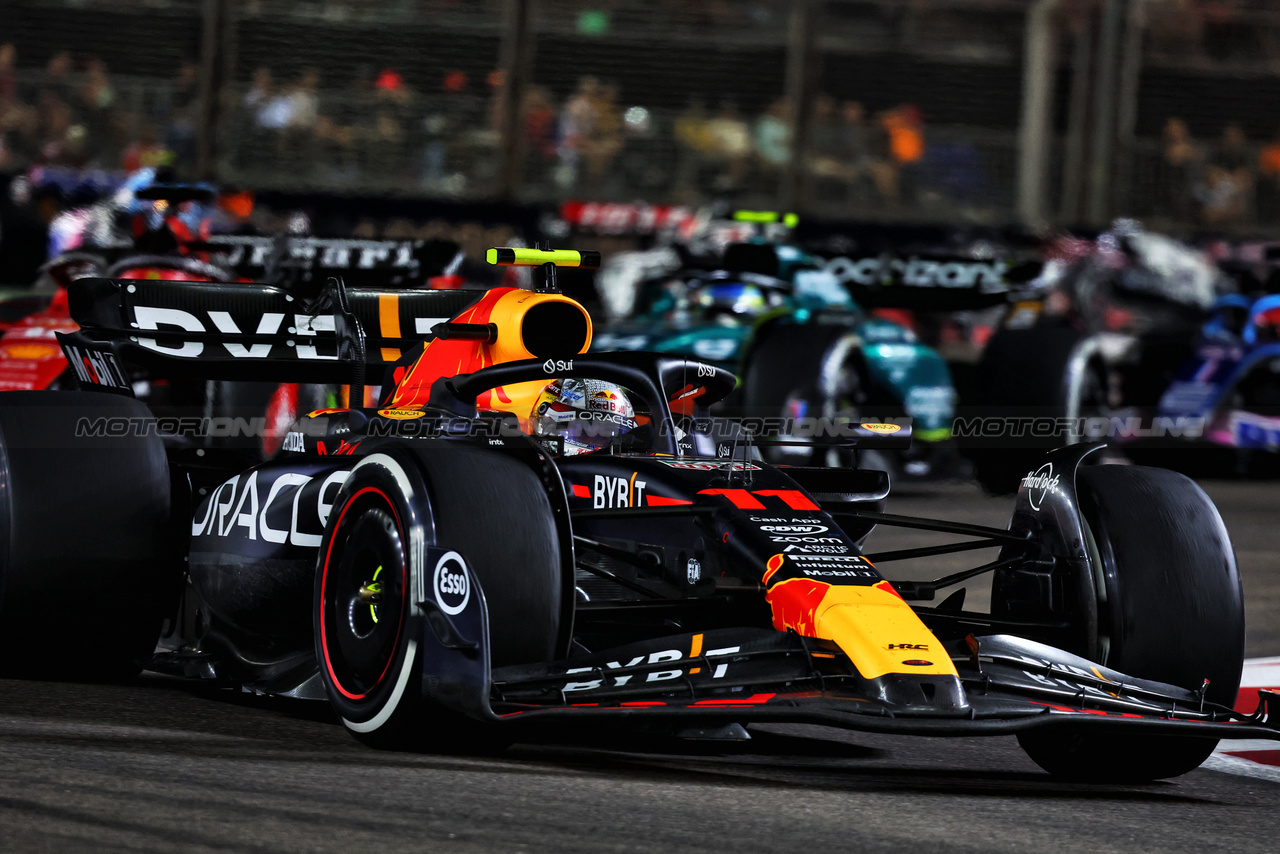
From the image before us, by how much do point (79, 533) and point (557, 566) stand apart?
1940 mm

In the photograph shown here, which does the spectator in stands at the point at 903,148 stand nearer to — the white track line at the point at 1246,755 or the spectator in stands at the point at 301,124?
the spectator in stands at the point at 301,124

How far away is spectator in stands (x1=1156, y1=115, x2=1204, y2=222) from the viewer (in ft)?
65.0

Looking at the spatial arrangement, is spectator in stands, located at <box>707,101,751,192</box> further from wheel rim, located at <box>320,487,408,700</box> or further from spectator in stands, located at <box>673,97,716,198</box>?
wheel rim, located at <box>320,487,408,700</box>

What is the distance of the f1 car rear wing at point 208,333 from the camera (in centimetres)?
704

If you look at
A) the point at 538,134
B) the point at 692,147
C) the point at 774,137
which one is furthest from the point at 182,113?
the point at 774,137

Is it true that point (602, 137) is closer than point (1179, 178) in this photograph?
Yes

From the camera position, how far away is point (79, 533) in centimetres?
609

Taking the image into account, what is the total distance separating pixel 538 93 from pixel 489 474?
1403 centimetres

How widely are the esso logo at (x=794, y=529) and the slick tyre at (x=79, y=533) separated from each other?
2.10 meters

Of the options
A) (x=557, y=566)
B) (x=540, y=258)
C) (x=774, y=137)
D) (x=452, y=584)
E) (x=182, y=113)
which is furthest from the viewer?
(x=774, y=137)

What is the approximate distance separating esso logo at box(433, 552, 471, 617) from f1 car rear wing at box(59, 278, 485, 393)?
246 cm

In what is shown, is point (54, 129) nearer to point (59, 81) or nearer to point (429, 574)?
point (59, 81)

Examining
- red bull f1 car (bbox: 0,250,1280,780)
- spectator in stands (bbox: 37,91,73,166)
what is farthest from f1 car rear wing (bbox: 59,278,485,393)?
spectator in stands (bbox: 37,91,73,166)

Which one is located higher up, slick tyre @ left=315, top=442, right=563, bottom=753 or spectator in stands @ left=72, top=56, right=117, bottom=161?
spectator in stands @ left=72, top=56, right=117, bottom=161
